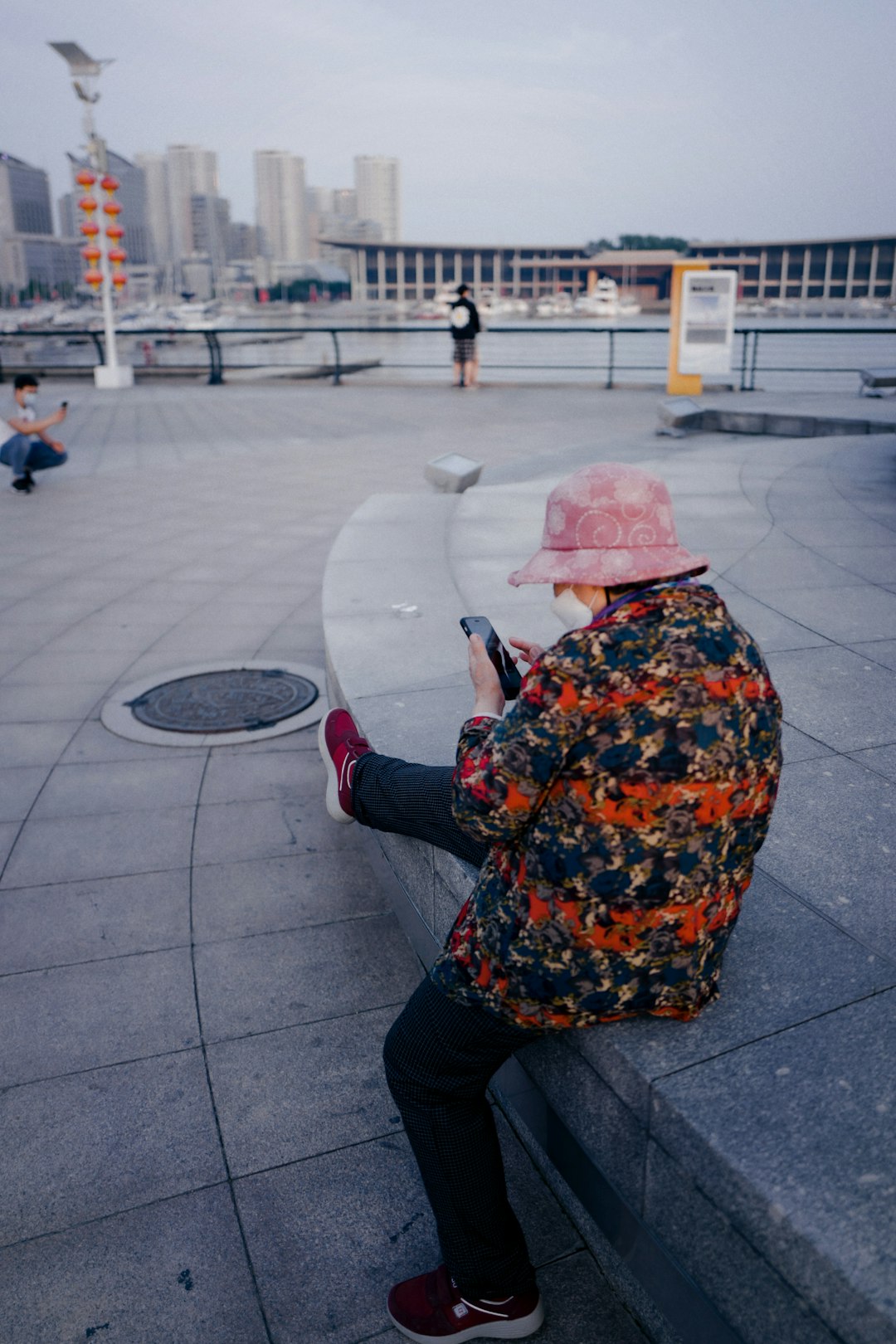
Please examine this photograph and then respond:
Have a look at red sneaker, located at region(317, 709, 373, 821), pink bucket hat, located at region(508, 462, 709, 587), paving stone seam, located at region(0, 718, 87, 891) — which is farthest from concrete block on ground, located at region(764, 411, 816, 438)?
pink bucket hat, located at region(508, 462, 709, 587)

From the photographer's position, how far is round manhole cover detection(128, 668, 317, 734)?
516cm

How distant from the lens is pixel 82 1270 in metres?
2.24

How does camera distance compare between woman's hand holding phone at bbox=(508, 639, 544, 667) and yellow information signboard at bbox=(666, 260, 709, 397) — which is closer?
woman's hand holding phone at bbox=(508, 639, 544, 667)

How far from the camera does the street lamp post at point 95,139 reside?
65.6 ft

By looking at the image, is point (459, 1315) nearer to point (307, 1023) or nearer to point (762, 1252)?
point (762, 1252)

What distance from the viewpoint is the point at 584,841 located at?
176cm

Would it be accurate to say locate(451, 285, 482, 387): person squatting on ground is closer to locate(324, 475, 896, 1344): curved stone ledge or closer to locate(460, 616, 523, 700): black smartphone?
locate(324, 475, 896, 1344): curved stone ledge

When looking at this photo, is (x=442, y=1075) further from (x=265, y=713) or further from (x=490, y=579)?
(x=490, y=579)

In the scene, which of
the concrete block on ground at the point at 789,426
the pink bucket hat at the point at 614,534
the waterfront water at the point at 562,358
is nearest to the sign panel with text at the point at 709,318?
the waterfront water at the point at 562,358

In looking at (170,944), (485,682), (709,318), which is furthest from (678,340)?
(485,682)

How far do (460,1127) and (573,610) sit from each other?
3.41 ft

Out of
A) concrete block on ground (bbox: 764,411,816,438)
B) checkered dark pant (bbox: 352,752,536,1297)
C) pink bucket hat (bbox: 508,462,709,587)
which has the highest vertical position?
pink bucket hat (bbox: 508,462,709,587)

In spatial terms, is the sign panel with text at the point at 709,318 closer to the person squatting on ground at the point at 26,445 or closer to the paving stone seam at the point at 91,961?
the person squatting on ground at the point at 26,445

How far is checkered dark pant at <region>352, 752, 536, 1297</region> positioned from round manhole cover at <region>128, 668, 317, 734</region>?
126 inches
